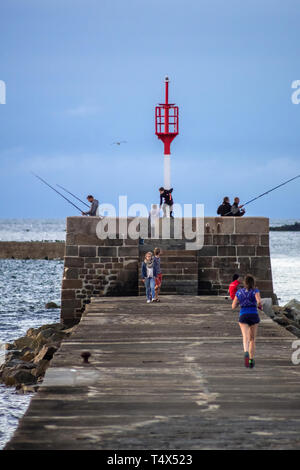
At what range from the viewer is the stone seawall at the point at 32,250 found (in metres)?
56.5

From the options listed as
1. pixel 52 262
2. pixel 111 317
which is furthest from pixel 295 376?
pixel 52 262

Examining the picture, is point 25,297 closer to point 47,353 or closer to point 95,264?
point 95,264

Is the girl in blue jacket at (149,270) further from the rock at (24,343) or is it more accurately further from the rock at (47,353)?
the rock at (24,343)

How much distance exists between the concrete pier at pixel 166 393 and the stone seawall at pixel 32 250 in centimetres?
4578

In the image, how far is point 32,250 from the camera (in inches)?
2245

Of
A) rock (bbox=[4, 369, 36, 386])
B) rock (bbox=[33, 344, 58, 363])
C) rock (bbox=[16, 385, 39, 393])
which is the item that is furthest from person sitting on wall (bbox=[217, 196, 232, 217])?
rock (bbox=[16, 385, 39, 393])

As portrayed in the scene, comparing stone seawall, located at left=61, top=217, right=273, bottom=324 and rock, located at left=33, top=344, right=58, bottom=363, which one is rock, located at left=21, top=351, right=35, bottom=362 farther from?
stone seawall, located at left=61, top=217, right=273, bottom=324

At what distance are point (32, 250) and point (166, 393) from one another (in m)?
Result: 51.0

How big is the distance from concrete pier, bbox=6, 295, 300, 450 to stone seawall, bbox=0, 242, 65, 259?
45775 millimetres

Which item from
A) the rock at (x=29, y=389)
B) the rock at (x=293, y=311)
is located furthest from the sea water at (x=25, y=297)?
the rock at (x=293, y=311)
